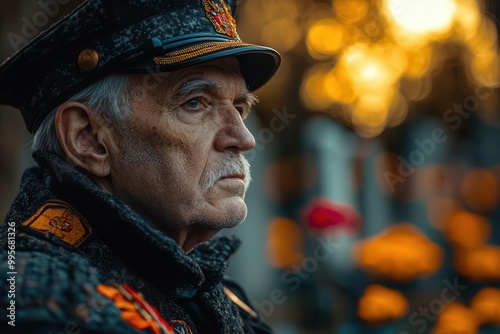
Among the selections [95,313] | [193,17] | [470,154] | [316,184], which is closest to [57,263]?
[95,313]

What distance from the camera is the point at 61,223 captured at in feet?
7.48

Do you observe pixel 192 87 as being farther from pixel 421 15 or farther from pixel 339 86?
pixel 339 86

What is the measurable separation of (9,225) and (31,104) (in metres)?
0.51

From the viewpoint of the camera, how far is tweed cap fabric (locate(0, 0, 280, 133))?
7.96ft

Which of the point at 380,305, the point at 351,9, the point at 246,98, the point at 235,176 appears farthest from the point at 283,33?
the point at 235,176

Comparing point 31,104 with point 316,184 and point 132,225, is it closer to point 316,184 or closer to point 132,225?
point 132,225

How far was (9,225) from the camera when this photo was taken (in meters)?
2.29

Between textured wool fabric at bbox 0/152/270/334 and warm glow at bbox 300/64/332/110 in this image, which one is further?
warm glow at bbox 300/64/332/110

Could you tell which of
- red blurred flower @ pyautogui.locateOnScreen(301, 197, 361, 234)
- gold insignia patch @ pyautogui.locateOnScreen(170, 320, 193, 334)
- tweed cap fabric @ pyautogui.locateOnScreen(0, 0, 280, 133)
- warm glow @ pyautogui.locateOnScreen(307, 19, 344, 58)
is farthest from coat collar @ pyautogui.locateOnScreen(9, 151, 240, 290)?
warm glow @ pyautogui.locateOnScreen(307, 19, 344, 58)

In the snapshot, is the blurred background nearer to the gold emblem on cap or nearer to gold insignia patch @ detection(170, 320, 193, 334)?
gold insignia patch @ detection(170, 320, 193, 334)

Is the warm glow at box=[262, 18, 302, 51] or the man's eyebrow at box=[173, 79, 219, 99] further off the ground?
the warm glow at box=[262, 18, 302, 51]

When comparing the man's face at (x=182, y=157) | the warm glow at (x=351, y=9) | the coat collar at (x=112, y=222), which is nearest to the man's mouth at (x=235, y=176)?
the man's face at (x=182, y=157)

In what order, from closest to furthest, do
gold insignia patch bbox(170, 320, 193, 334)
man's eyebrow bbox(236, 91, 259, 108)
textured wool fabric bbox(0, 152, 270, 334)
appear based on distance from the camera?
1. textured wool fabric bbox(0, 152, 270, 334)
2. gold insignia patch bbox(170, 320, 193, 334)
3. man's eyebrow bbox(236, 91, 259, 108)

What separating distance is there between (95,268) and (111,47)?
29.3 inches
